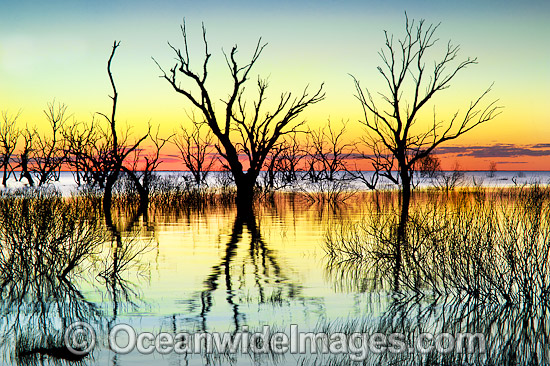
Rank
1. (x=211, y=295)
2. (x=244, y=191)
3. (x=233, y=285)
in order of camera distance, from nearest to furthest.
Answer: (x=211, y=295) → (x=233, y=285) → (x=244, y=191)

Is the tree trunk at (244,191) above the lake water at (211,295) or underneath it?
above

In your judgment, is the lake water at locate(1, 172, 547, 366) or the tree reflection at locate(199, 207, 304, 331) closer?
the lake water at locate(1, 172, 547, 366)

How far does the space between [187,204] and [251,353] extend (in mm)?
23177

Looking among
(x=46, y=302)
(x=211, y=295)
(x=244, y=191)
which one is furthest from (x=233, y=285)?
(x=244, y=191)

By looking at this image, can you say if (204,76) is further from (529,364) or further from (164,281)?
(529,364)

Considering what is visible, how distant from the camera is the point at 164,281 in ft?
33.7

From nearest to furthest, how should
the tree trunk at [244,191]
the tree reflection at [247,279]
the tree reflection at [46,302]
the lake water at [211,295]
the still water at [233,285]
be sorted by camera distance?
the tree reflection at [46,302] → the lake water at [211,295] → the still water at [233,285] → the tree reflection at [247,279] → the tree trunk at [244,191]

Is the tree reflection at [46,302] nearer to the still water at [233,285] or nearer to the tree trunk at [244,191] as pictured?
the still water at [233,285]

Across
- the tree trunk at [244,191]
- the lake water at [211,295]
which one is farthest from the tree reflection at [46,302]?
the tree trunk at [244,191]

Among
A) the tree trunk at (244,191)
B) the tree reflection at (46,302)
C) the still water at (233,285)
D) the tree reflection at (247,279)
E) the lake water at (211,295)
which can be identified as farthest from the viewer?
the tree trunk at (244,191)

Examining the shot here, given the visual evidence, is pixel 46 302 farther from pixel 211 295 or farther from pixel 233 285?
pixel 233 285

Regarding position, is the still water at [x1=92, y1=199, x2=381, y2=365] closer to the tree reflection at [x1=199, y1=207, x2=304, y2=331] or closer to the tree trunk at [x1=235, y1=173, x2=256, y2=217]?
the tree reflection at [x1=199, y1=207, x2=304, y2=331]

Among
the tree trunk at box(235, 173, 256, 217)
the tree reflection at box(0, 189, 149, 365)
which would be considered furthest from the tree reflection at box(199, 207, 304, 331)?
the tree trunk at box(235, 173, 256, 217)

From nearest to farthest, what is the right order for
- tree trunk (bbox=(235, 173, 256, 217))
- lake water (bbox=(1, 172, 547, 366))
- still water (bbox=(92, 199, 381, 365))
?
1. lake water (bbox=(1, 172, 547, 366))
2. still water (bbox=(92, 199, 381, 365))
3. tree trunk (bbox=(235, 173, 256, 217))
